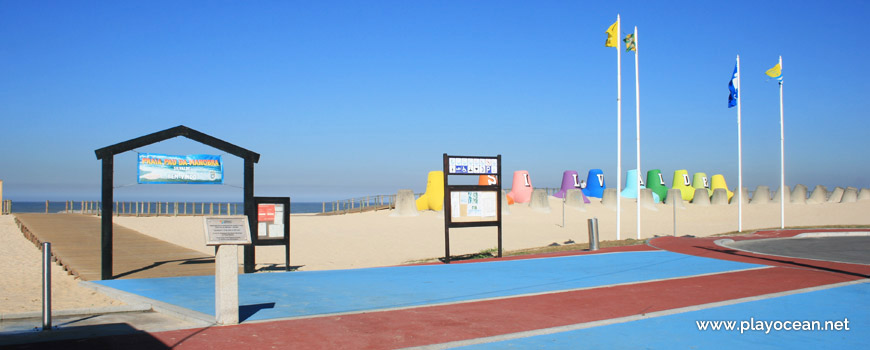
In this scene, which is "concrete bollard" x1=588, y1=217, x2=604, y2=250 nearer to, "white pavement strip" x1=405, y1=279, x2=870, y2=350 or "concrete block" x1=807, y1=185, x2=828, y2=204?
"white pavement strip" x1=405, y1=279, x2=870, y2=350

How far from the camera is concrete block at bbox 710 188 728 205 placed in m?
49.6

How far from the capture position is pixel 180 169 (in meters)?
13.8

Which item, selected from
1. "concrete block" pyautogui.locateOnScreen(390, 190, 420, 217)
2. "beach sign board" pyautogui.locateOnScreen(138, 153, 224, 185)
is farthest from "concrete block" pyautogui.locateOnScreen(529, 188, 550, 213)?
"beach sign board" pyautogui.locateOnScreen(138, 153, 224, 185)

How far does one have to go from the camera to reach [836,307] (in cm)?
872

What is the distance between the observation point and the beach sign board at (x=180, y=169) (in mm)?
13391

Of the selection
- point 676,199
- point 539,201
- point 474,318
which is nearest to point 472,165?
point 474,318

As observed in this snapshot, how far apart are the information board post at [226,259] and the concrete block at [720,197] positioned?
1879 inches

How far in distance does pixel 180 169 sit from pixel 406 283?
5.65 m

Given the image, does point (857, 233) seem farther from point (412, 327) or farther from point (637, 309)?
point (412, 327)

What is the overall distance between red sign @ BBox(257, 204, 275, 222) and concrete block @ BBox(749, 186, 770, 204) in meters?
Result: 45.5

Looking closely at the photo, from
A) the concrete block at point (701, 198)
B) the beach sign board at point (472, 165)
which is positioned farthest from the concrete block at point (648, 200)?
the beach sign board at point (472, 165)

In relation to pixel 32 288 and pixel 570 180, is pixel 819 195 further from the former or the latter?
pixel 32 288

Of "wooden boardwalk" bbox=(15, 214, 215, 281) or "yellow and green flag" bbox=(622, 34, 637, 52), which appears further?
"yellow and green flag" bbox=(622, 34, 637, 52)

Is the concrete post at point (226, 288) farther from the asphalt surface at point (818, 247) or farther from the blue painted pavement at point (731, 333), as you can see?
the asphalt surface at point (818, 247)
